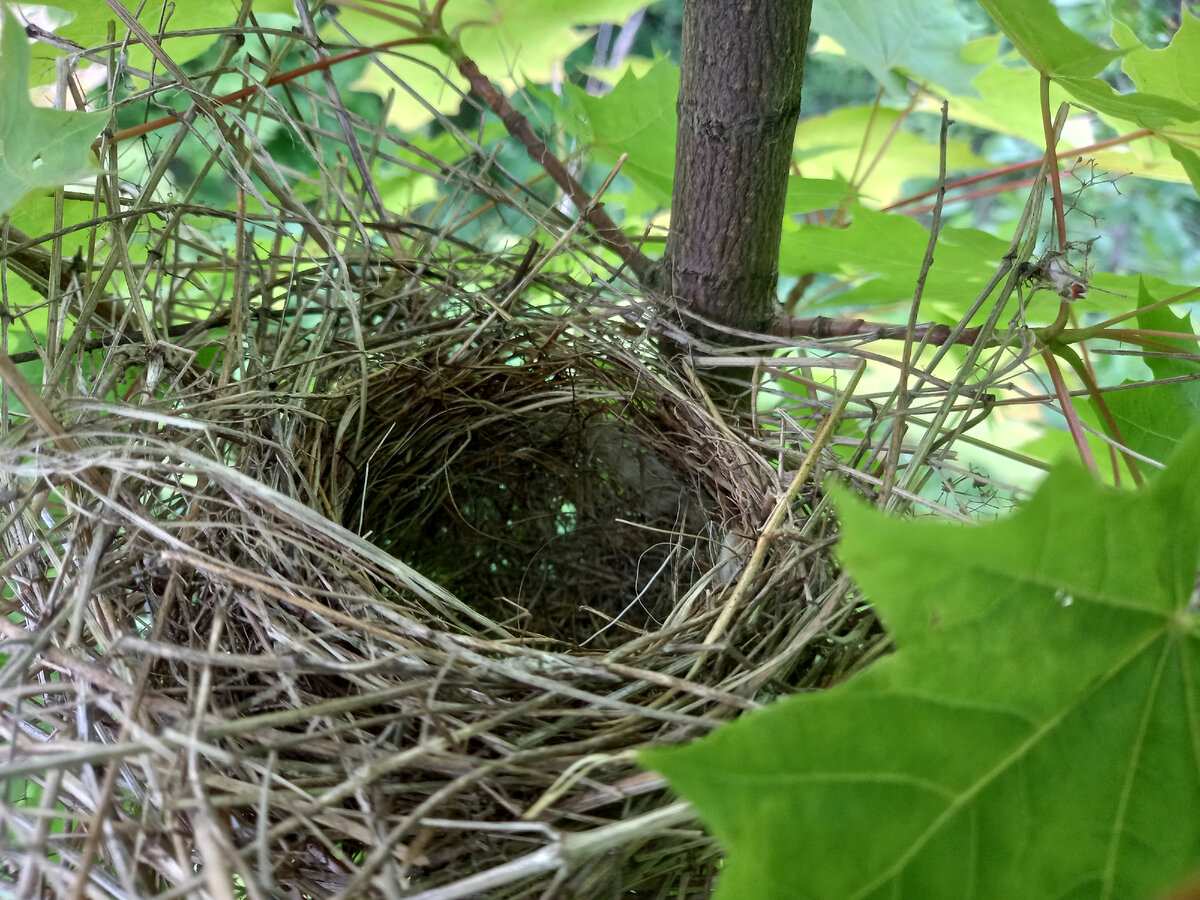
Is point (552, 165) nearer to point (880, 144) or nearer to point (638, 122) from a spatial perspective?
point (638, 122)

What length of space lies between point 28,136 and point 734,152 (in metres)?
0.42

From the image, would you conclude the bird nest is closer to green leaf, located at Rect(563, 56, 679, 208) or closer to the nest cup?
the nest cup

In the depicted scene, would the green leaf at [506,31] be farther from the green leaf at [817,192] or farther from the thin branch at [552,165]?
the green leaf at [817,192]

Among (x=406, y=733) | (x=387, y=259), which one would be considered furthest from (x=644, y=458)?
(x=406, y=733)

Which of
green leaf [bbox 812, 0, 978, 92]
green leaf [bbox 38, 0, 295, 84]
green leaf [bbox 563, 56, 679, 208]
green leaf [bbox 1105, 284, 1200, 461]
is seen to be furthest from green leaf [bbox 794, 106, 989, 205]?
green leaf [bbox 38, 0, 295, 84]

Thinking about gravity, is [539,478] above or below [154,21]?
below

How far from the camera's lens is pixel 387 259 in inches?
25.7

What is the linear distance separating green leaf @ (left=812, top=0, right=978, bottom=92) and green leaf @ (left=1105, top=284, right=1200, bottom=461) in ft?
1.09

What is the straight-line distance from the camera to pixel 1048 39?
424 millimetres

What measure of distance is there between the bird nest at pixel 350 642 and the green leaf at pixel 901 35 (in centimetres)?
35

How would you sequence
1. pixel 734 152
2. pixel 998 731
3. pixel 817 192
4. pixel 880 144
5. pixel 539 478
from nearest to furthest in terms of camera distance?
pixel 998 731 < pixel 734 152 < pixel 817 192 < pixel 539 478 < pixel 880 144

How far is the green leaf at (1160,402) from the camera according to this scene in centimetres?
53

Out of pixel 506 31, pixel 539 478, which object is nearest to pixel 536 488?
pixel 539 478

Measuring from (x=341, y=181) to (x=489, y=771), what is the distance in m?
0.58
